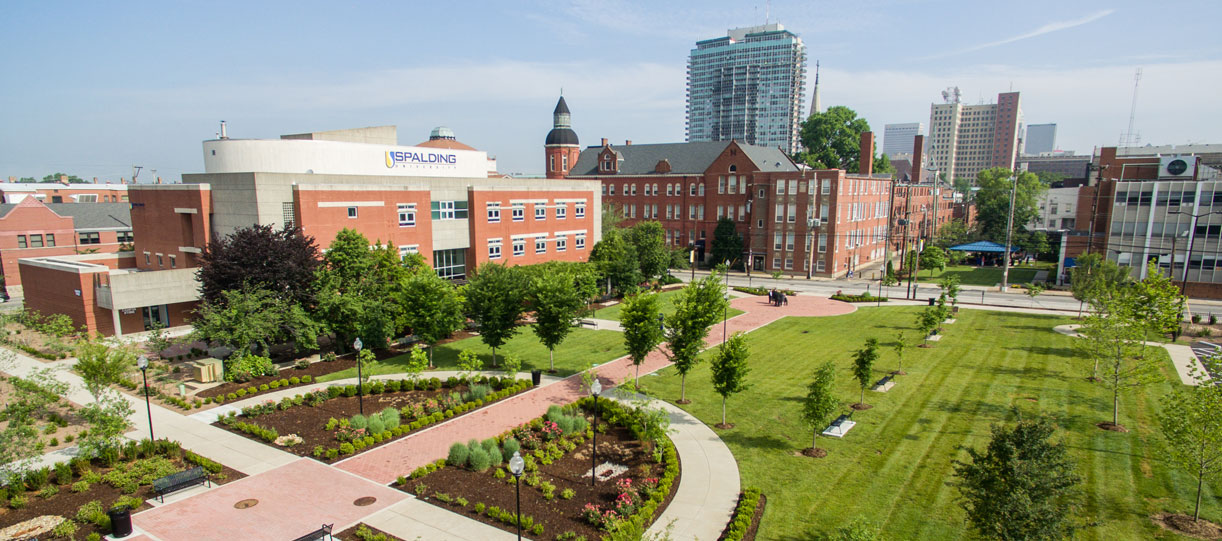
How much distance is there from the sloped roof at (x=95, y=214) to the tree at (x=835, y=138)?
86.9 meters

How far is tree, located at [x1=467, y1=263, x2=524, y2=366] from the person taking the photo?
29203mm

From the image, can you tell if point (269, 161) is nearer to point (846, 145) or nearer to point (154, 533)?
point (154, 533)

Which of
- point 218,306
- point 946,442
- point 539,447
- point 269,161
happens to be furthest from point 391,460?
point 269,161

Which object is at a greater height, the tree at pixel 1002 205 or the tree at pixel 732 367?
the tree at pixel 1002 205

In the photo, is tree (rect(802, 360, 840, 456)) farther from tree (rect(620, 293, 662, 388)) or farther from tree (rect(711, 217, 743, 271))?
tree (rect(711, 217, 743, 271))

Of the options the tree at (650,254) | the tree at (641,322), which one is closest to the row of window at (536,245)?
the tree at (650,254)

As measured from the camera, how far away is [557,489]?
17.6 metres

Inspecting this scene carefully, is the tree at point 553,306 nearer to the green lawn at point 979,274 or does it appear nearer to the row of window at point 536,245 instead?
the row of window at point 536,245

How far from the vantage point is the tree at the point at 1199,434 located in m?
14.4

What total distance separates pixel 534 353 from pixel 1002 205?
80781 mm

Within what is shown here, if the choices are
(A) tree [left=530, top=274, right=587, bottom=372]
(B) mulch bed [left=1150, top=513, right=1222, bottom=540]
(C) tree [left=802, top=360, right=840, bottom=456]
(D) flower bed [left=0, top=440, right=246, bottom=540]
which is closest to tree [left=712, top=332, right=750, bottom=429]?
(C) tree [left=802, top=360, right=840, bottom=456]

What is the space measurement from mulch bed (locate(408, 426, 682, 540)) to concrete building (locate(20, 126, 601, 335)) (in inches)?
613

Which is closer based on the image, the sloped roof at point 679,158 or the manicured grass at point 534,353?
the manicured grass at point 534,353

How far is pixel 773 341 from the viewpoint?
118 ft
